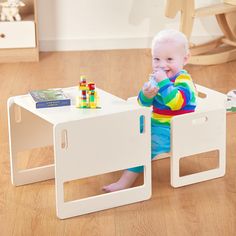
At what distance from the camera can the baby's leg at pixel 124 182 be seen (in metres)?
2.08

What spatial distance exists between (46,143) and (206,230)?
0.68 m

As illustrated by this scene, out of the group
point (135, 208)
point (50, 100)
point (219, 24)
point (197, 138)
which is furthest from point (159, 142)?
point (219, 24)

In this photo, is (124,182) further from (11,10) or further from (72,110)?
(11,10)

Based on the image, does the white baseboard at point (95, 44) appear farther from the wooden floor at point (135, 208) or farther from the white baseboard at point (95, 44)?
the wooden floor at point (135, 208)

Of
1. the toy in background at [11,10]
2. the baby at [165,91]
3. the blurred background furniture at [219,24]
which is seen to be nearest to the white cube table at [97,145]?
the baby at [165,91]

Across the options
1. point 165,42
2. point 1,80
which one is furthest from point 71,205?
point 1,80

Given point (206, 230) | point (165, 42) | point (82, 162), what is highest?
point (165, 42)

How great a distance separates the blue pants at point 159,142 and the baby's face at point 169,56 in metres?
0.20

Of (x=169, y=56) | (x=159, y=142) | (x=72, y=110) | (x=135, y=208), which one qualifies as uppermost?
(x=169, y=56)

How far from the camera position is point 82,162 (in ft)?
6.20

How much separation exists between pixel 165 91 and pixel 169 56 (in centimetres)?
13

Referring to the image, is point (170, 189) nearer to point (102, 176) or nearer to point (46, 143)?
point (102, 176)

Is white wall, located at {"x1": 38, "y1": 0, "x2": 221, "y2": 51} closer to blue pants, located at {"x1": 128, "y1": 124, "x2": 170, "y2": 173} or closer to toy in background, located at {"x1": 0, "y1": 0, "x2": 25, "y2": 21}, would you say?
toy in background, located at {"x1": 0, "y1": 0, "x2": 25, "y2": 21}

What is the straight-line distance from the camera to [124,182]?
2.10 meters
